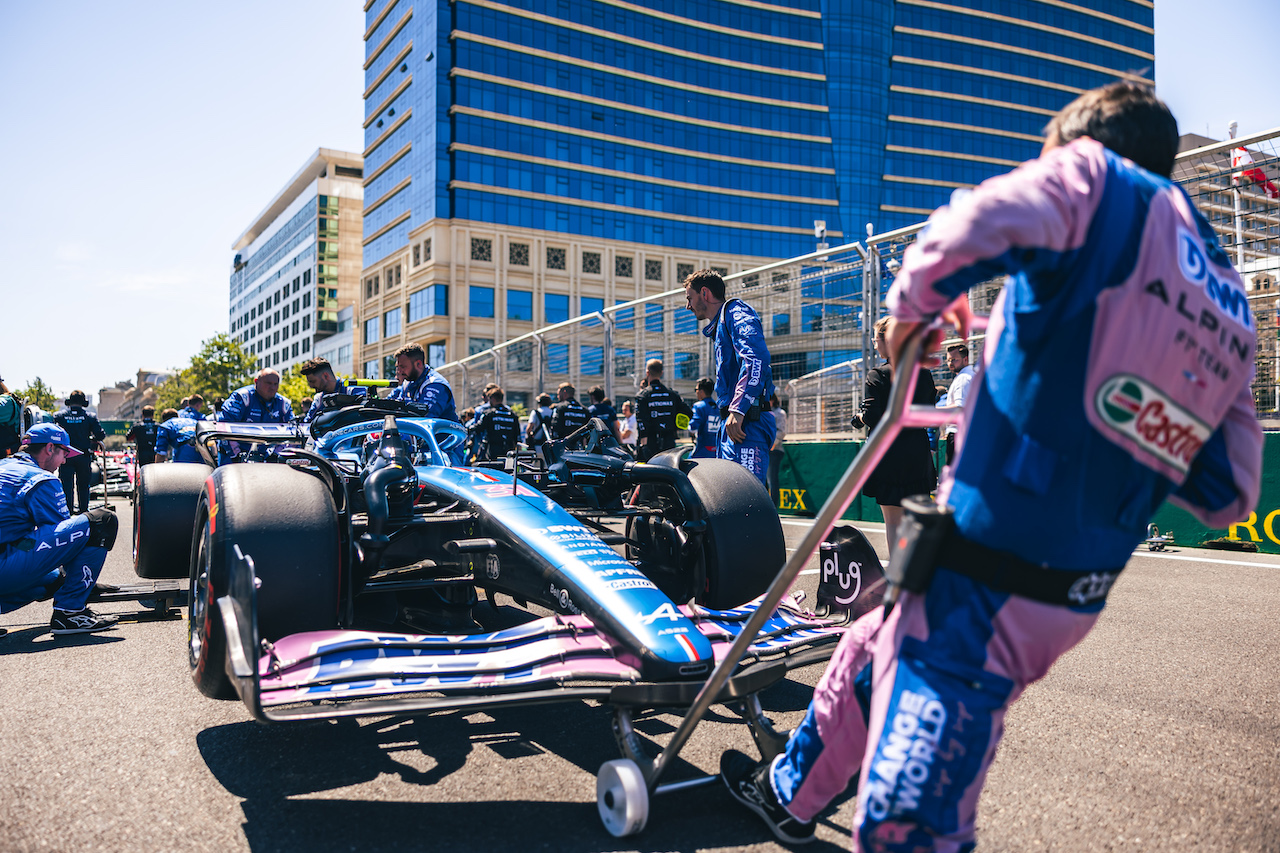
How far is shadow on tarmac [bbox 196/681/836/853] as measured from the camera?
2072 millimetres

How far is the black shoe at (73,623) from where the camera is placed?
441cm

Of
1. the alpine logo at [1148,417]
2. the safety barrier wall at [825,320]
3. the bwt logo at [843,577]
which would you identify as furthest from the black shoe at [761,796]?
the safety barrier wall at [825,320]

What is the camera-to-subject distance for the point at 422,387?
625 centimetres

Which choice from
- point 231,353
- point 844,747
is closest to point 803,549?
point 844,747

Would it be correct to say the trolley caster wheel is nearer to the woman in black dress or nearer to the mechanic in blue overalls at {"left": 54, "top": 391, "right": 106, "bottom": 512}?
the woman in black dress

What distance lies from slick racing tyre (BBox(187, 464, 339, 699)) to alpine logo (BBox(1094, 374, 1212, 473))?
2365 millimetres

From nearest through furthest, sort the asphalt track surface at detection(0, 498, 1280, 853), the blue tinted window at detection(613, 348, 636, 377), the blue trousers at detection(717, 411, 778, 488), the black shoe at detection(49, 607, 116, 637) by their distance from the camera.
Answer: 1. the asphalt track surface at detection(0, 498, 1280, 853)
2. the black shoe at detection(49, 607, 116, 637)
3. the blue trousers at detection(717, 411, 778, 488)
4. the blue tinted window at detection(613, 348, 636, 377)

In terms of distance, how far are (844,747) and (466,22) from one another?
2135 inches

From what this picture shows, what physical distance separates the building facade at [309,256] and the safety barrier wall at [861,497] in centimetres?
7197

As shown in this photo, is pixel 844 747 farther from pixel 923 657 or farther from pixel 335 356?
pixel 335 356

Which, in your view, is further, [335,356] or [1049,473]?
[335,356]

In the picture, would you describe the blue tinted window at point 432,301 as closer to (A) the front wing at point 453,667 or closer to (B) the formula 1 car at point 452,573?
(B) the formula 1 car at point 452,573

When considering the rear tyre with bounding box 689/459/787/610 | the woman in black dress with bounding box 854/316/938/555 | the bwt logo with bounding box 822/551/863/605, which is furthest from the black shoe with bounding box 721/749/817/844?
the woman in black dress with bounding box 854/316/938/555

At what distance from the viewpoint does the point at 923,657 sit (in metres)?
1.43
